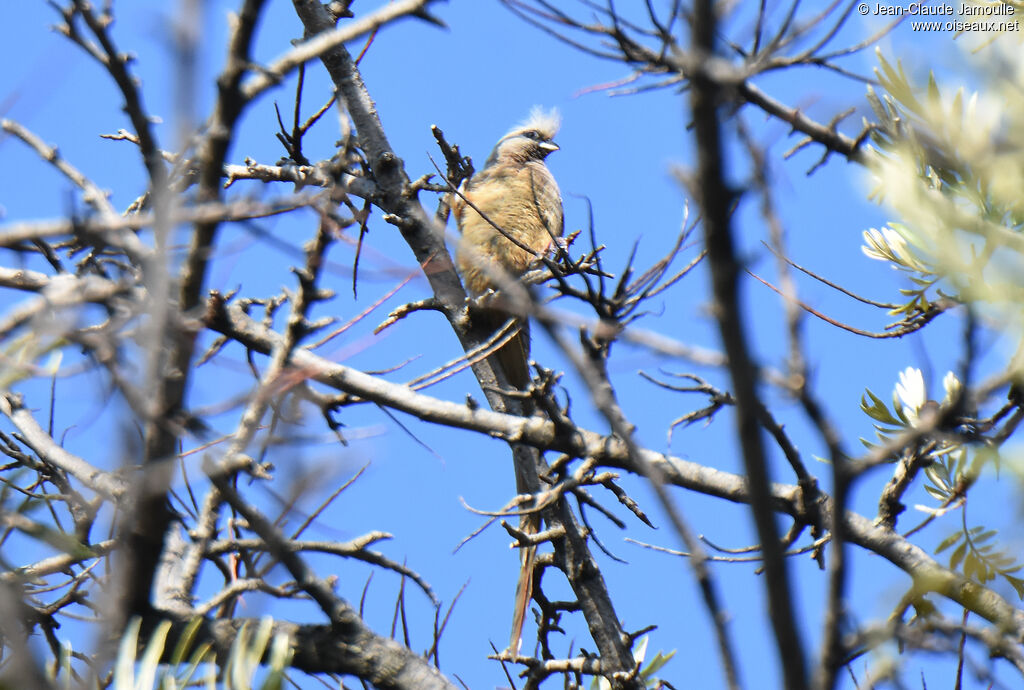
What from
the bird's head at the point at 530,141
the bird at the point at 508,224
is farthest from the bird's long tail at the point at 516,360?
the bird's head at the point at 530,141

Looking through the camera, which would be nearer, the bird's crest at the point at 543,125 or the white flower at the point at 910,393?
the white flower at the point at 910,393

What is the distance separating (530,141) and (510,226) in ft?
5.62

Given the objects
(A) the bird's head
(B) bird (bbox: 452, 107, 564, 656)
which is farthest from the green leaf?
(A) the bird's head

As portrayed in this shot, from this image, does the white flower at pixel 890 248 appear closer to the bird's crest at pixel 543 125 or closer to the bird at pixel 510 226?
the bird at pixel 510 226

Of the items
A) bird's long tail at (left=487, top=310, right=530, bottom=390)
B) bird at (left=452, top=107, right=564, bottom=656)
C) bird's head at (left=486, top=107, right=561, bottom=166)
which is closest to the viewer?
bird at (left=452, top=107, right=564, bottom=656)

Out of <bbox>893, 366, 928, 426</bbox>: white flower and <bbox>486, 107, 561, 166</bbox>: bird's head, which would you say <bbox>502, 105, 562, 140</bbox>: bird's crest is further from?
<bbox>893, 366, 928, 426</bbox>: white flower

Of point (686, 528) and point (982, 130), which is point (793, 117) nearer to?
point (982, 130)

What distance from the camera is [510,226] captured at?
505 cm

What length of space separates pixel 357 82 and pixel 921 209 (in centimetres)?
295

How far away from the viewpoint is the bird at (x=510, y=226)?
4.01 metres

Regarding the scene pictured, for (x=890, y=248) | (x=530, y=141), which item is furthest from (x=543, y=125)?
(x=890, y=248)

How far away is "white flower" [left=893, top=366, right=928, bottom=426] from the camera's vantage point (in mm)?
2502

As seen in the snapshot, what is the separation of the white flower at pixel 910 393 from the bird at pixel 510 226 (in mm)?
1348

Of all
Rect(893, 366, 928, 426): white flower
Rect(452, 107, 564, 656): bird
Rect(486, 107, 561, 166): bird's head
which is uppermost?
Rect(486, 107, 561, 166): bird's head
